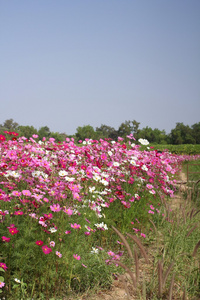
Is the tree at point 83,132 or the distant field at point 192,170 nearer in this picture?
the distant field at point 192,170

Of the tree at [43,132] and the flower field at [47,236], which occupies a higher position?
the tree at [43,132]

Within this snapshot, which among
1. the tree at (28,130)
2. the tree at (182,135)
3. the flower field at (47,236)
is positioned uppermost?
the tree at (28,130)

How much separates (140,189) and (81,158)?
153 centimetres

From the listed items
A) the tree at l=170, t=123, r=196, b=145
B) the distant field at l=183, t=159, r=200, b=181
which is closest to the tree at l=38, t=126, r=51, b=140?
the tree at l=170, t=123, r=196, b=145

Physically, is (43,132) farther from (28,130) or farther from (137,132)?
(137,132)

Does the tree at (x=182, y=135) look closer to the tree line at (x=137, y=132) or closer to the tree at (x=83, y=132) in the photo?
the tree line at (x=137, y=132)

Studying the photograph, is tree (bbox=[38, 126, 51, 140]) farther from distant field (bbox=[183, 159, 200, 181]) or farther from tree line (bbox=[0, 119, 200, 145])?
distant field (bbox=[183, 159, 200, 181])

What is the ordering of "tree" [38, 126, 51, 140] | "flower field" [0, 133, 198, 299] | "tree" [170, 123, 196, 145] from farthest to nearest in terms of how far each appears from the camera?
"tree" [38, 126, 51, 140]
"tree" [170, 123, 196, 145]
"flower field" [0, 133, 198, 299]

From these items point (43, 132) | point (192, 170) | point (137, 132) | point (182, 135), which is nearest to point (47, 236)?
point (192, 170)

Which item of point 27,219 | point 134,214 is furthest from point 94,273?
point 134,214

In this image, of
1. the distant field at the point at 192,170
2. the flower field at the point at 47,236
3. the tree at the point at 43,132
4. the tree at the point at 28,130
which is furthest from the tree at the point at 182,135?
the flower field at the point at 47,236

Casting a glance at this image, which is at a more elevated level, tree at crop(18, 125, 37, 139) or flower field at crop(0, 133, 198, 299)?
tree at crop(18, 125, 37, 139)

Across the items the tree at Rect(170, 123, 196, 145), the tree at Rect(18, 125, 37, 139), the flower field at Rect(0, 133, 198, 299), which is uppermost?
the tree at Rect(18, 125, 37, 139)

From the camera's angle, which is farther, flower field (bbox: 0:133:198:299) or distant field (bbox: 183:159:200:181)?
distant field (bbox: 183:159:200:181)
